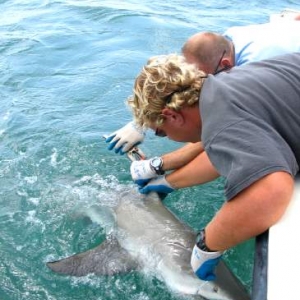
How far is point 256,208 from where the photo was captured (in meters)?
2.29

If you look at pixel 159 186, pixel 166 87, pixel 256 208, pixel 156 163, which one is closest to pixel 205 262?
pixel 256 208

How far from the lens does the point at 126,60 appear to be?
8.48m

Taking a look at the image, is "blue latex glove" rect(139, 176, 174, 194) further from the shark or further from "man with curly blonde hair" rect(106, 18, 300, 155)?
"man with curly blonde hair" rect(106, 18, 300, 155)

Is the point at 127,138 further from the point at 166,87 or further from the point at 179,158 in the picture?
the point at 166,87

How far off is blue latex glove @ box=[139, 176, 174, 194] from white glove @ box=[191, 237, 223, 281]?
4.48ft

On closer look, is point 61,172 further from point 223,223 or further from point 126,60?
point 126,60

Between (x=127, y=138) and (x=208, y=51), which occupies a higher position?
(x=208, y=51)

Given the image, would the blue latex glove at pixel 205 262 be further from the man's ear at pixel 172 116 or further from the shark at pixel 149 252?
the man's ear at pixel 172 116

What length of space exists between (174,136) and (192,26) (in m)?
8.09

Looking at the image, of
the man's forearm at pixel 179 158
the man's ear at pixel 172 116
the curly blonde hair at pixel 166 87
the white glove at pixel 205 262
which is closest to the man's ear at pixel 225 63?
the man's forearm at pixel 179 158

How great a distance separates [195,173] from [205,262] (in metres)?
1.30

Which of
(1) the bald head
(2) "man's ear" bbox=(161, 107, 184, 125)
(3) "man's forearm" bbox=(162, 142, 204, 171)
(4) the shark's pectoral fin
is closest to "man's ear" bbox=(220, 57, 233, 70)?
(1) the bald head

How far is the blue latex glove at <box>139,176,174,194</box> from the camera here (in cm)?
423

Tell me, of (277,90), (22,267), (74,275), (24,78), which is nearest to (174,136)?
(277,90)
